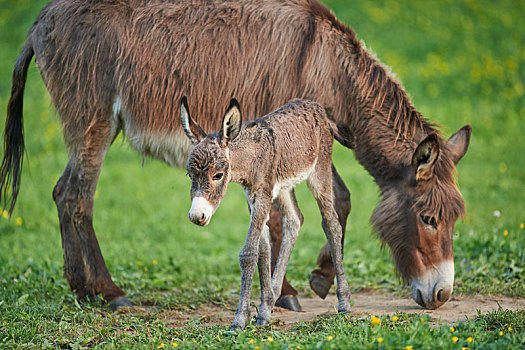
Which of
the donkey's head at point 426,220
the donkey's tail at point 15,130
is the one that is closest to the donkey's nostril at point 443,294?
the donkey's head at point 426,220

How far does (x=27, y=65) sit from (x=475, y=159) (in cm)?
867

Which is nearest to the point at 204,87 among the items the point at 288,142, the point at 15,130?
the point at 288,142

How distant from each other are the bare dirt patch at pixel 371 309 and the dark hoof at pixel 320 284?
4.7 inches

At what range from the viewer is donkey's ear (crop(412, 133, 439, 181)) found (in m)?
4.95

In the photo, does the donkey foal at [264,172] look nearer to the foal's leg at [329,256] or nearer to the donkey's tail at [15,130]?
the foal's leg at [329,256]

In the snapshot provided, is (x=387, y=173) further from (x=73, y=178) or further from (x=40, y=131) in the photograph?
(x=40, y=131)

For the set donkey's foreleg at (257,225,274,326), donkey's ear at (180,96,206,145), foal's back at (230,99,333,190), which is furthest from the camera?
donkey's foreleg at (257,225,274,326)

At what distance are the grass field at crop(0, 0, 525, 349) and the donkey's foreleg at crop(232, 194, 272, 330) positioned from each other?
0.55 feet

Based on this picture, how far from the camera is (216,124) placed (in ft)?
19.5

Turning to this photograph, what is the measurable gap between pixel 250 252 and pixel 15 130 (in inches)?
137

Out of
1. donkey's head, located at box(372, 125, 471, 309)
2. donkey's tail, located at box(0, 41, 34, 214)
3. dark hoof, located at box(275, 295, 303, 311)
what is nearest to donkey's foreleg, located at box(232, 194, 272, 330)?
dark hoof, located at box(275, 295, 303, 311)

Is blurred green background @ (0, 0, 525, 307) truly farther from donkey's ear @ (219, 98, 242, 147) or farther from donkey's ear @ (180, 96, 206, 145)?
donkey's ear @ (219, 98, 242, 147)

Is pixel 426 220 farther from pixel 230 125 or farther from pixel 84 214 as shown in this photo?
pixel 84 214

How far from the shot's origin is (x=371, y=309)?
17.6ft
